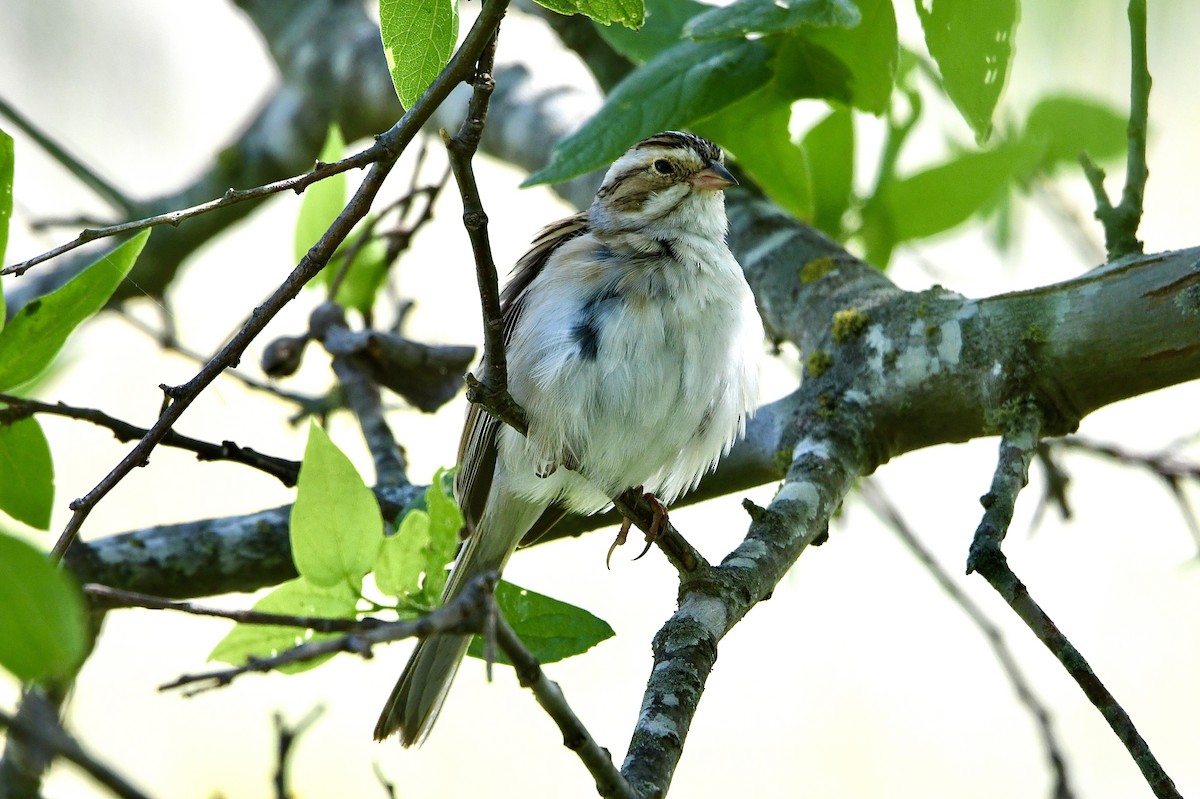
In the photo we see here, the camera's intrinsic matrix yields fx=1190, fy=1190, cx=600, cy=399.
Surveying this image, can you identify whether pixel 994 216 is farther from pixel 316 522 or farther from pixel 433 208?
pixel 316 522

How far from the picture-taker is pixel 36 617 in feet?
3.89

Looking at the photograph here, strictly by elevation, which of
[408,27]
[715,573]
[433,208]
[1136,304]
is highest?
[433,208]

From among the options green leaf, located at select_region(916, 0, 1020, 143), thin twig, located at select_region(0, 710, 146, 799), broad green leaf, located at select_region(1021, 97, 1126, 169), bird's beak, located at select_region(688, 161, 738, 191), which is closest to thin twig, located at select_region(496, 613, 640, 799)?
thin twig, located at select_region(0, 710, 146, 799)

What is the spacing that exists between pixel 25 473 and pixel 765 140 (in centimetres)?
213

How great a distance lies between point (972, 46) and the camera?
1.88 meters

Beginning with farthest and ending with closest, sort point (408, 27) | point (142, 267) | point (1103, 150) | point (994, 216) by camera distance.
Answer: point (142, 267)
point (994, 216)
point (1103, 150)
point (408, 27)

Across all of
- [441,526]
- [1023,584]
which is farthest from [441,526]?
[1023,584]

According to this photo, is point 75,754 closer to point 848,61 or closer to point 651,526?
point 651,526

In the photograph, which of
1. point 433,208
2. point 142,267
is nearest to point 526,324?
point 433,208

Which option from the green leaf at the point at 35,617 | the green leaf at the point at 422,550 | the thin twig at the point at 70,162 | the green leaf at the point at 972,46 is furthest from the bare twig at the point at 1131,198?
the thin twig at the point at 70,162

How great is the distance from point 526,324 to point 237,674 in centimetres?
227

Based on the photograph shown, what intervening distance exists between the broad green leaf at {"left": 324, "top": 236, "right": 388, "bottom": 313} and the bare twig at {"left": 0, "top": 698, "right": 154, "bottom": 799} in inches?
125

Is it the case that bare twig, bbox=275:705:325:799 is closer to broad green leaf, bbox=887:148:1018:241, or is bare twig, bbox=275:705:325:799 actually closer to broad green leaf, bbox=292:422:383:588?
broad green leaf, bbox=292:422:383:588

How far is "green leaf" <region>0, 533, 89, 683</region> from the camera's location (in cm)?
118
